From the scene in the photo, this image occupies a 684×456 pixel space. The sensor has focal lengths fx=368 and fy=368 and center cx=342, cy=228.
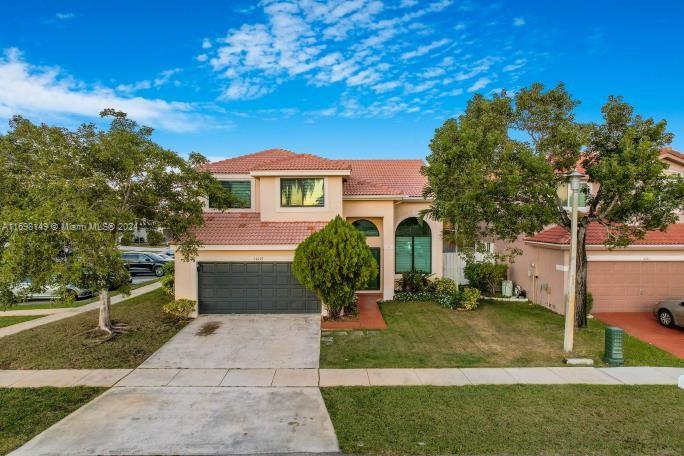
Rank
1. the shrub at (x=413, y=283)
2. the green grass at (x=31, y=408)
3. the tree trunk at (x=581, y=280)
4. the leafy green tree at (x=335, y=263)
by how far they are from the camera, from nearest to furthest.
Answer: the green grass at (x=31, y=408) < the tree trunk at (x=581, y=280) < the leafy green tree at (x=335, y=263) < the shrub at (x=413, y=283)

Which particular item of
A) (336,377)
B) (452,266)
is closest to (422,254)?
(452,266)

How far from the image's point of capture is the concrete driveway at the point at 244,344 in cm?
980

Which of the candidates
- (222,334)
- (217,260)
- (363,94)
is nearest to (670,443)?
(222,334)

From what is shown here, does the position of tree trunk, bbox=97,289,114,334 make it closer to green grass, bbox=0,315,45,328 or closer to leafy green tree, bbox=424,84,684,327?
green grass, bbox=0,315,45,328

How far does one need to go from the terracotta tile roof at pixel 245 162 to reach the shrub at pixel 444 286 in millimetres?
9501

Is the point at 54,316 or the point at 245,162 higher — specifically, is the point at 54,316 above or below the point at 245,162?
below

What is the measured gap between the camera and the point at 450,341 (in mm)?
11383

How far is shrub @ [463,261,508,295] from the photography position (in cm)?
1800

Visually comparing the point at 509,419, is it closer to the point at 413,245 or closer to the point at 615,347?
the point at 615,347

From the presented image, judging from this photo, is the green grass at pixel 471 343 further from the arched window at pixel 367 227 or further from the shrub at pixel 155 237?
the shrub at pixel 155 237

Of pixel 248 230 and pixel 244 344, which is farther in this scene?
pixel 248 230

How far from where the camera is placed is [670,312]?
1249 centimetres

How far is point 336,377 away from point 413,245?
10.5 metres

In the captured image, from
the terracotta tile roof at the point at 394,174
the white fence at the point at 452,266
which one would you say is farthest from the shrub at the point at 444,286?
the terracotta tile roof at the point at 394,174
